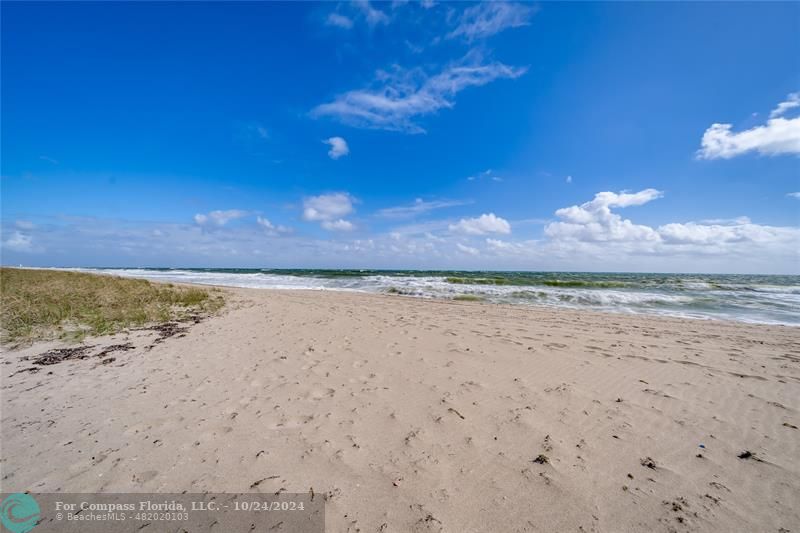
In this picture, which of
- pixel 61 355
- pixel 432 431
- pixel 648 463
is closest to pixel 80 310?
pixel 61 355

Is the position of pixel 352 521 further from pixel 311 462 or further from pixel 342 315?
pixel 342 315

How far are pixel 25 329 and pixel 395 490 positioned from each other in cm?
957

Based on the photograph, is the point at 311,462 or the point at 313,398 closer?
the point at 311,462

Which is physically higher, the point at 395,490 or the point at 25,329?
the point at 25,329

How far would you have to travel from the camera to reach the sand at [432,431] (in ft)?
8.63

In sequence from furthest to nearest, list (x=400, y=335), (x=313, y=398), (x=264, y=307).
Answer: (x=264, y=307), (x=400, y=335), (x=313, y=398)

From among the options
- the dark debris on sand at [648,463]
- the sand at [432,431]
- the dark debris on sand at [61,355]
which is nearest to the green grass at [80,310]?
the dark debris on sand at [61,355]

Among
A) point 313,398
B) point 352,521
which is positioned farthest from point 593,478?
point 313,398

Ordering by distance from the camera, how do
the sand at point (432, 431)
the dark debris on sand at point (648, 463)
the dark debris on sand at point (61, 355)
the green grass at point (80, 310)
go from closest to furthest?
the sand at point (432, 431) < the dark debris on sand at point (648, 463) < the dark debris on sand at point (61, 355) < the green grass at point (80, 310)

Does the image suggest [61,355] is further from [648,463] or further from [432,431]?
[648,463]

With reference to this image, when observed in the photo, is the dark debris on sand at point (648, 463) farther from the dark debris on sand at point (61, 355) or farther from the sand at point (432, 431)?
the dark debris on sand at point (61, 355)

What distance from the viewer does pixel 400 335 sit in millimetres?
8344

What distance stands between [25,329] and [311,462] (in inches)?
340

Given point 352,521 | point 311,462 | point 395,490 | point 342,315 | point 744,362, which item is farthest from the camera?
point 342,315
